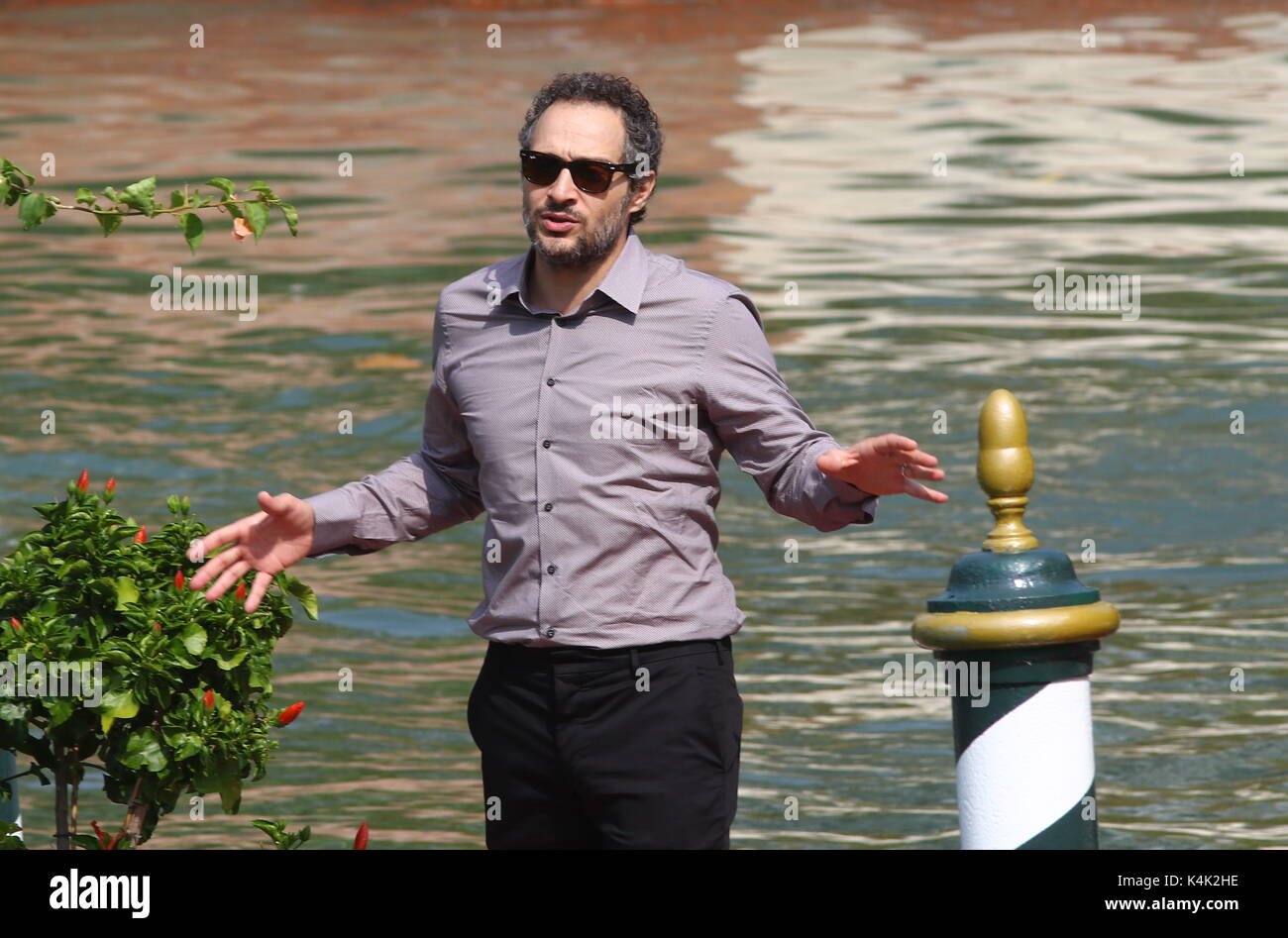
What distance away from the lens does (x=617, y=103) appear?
12.2ft

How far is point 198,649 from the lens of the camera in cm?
385

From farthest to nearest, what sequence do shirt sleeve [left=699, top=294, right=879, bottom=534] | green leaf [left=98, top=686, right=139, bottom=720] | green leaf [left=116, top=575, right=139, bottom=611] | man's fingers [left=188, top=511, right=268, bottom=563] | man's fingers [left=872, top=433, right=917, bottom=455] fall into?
green leaf [left=116, top=575, right=139, bottom=611]
green leaf [left=98, top=686, right=139, bottom=720]
man's fingers [left=188, top=511, right=268, bottom=563]
shirt sleeve [left=699, top=294, right=879, bottom=534]
man's fingers [left=872, top=433, right=917, bottom=455]

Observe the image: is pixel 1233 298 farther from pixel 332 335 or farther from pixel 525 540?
pixel 525 540

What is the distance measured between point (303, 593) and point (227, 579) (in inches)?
15.6

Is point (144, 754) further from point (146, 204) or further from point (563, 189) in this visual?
point (563, 189)

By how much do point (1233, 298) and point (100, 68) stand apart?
11.7 metres

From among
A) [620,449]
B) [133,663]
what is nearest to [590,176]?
[620,449]

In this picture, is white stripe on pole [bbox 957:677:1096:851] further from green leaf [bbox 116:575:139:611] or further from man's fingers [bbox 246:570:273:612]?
green leaf [bbox 116:575:139:611]

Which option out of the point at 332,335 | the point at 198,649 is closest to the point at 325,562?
the point at 332,335

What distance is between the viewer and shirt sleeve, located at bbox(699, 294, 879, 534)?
11.7 ft

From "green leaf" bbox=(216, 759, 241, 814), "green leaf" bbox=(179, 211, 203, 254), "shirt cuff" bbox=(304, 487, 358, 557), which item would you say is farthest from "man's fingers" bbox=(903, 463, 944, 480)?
"green leaf" bbox=(179, 211, 203, 254)

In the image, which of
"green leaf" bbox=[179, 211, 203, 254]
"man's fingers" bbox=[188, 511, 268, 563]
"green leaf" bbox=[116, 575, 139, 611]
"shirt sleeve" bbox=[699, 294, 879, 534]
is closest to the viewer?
"shirt sleeve" bbox=[699, 294, 879, 534]

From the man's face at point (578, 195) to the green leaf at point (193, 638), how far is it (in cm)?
101

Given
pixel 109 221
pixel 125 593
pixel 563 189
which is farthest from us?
pixel 109 221
